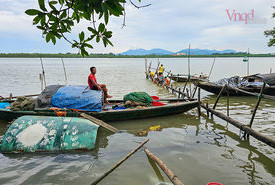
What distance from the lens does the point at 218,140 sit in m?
5.53

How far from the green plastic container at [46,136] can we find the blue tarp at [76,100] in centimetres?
142

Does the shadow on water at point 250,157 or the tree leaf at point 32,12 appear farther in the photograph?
the shadow on water at point 250,157

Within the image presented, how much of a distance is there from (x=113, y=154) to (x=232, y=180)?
2.58 m

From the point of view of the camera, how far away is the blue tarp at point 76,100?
6.34 m

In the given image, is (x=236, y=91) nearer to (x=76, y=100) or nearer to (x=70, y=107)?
(x=76, y=100)

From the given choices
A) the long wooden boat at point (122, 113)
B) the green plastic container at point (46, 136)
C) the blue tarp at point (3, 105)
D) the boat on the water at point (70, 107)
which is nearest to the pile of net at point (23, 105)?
the boat on the water at point (70, 107)

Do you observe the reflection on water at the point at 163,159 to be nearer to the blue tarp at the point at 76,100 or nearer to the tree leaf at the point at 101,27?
the blue tarp at the point at 76,100

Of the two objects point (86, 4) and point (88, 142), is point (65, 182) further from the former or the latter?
point (86, 4)

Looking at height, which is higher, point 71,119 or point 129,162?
point 71,119

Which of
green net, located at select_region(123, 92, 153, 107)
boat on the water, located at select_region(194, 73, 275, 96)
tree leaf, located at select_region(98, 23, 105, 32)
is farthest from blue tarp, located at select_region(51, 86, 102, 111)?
boat on the water, located at select_region(194, 73, 275, 96)

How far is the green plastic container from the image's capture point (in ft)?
14.9

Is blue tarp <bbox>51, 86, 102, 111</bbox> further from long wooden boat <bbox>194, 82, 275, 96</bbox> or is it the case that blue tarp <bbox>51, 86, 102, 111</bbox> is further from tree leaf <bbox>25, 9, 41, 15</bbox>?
long wooden boat <bbox>194, 82, 275, 96</bbox>

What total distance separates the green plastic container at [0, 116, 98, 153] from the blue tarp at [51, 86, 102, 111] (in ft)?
4.65

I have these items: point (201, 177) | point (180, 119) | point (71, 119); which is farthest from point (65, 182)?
point (180, 119)
